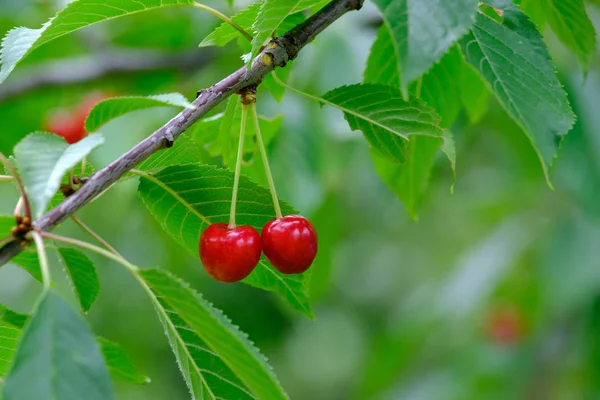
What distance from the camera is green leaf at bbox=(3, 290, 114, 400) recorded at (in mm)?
1023

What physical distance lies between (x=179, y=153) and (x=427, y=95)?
671 millimetres

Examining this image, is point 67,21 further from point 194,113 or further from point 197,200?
point 197,200

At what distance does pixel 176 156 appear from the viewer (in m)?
1.54

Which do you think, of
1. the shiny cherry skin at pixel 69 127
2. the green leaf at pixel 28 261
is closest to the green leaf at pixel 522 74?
the green leaf at pixel 28 261

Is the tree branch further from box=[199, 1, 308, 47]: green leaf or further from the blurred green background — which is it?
the blurred green background

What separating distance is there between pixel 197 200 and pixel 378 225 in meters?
5.82

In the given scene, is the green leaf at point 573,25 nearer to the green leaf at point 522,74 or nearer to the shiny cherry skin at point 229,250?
the green leaf at point 522,74

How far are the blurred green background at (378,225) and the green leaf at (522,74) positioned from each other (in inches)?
38.5

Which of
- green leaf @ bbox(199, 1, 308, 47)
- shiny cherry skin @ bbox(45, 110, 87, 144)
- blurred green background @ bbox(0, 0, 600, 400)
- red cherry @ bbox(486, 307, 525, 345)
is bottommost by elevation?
red cherry @ bbox(486, 307, 525, 345)

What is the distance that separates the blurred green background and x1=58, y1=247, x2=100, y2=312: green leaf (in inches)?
56.1

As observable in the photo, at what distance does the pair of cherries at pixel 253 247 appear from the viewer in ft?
4.55

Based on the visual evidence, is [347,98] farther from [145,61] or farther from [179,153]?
[145,61]

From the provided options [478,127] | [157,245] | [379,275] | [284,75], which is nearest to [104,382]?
[284,75]

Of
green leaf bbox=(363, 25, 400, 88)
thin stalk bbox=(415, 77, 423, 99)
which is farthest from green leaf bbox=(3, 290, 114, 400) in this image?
thin stalk bbox=(415, 77, 423, 99)
